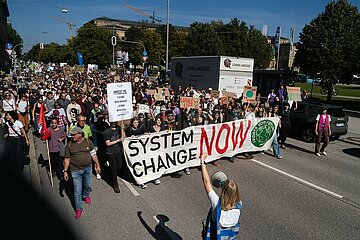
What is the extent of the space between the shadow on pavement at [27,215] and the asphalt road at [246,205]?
0.11 m

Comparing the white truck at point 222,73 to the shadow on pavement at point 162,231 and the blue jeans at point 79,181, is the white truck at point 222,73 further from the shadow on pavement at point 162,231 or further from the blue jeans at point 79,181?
the shadow on pavement at point 162,231

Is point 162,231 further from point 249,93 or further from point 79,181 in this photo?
point 249,93

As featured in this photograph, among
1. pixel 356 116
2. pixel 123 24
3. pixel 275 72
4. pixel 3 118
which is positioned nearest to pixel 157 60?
pixel 275 72

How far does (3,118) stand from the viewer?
7.76 metres

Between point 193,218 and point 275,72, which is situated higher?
point 275,72

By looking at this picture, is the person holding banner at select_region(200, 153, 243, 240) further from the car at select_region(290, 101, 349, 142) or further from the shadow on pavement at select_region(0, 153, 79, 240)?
the car at select_region(290, 101, 349, 142)

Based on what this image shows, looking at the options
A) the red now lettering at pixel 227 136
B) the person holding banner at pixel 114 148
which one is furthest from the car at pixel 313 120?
the person holding banner at pixel 114 148

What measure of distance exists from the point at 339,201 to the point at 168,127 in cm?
422

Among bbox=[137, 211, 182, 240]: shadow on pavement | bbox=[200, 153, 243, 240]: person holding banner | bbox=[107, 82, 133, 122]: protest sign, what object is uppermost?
bbox=[107, 82, 133, 122]: protest sign

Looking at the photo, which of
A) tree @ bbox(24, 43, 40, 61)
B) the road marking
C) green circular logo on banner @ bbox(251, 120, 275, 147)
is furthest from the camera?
tree @ bbox(24, 43, 40, 61)

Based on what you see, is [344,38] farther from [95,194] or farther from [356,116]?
[95,194]

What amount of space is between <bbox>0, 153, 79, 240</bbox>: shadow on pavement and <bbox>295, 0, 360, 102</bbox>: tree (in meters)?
21.6

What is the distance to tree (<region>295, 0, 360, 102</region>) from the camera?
21797 millimetres

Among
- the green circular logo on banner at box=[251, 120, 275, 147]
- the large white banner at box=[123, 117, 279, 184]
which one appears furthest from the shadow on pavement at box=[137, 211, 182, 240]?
the green circular logo on banner at box=[251, 120, 275, 147]
